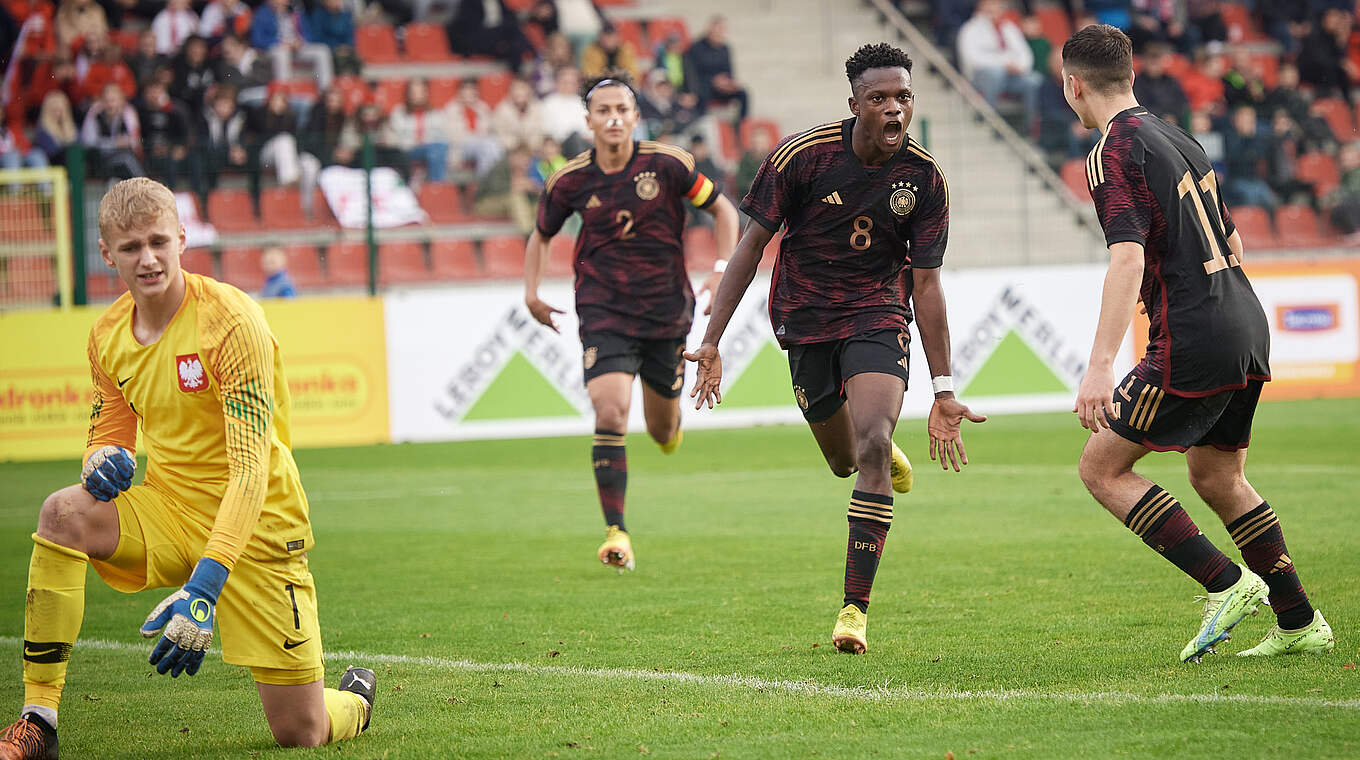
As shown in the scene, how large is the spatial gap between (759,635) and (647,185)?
135 inches

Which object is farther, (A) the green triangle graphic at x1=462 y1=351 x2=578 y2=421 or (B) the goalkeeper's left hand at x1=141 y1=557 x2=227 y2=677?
(A) the green triangle graphic at x1=462 y1=351 x2=578 y2=421

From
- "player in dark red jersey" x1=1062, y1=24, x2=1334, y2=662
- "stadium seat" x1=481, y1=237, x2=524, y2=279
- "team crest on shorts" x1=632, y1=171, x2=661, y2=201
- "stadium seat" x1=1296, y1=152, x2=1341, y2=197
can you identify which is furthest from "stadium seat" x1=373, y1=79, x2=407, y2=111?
"player in dark red jersey" x1=1062, y1=24, x2=1334, y2=662

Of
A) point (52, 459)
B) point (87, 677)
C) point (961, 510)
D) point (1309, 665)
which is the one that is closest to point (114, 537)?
point (87, 677)

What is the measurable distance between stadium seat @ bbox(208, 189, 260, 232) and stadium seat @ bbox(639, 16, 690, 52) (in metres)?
7.75

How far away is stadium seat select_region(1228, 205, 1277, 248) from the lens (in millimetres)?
18578

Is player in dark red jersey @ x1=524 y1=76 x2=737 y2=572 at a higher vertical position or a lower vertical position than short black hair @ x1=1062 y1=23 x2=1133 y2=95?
lower

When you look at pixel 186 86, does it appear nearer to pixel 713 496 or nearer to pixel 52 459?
pixel 52 459

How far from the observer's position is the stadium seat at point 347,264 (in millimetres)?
16500

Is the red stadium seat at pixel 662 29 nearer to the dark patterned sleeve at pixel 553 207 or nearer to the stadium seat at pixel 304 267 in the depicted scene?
the stadium seat at pixel 304 267

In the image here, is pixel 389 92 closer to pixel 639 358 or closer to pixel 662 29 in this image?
pixel 662 29

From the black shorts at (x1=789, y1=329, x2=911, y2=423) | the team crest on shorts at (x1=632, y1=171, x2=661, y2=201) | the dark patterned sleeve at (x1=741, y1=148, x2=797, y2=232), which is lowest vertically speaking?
the black shorts at (x1=789, y1=329, x2=911, y2=423)

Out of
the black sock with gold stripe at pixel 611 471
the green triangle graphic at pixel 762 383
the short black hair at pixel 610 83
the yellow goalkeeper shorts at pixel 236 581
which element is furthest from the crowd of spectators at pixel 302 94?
the yellow goalkeeper shorts at pixel 236 581

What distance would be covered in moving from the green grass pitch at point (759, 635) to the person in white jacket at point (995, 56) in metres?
10.6

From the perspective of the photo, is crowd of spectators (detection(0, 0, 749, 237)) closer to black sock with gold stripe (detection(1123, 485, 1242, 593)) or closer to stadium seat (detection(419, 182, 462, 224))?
stadium seat (detection(419, 182, 462, 224))
